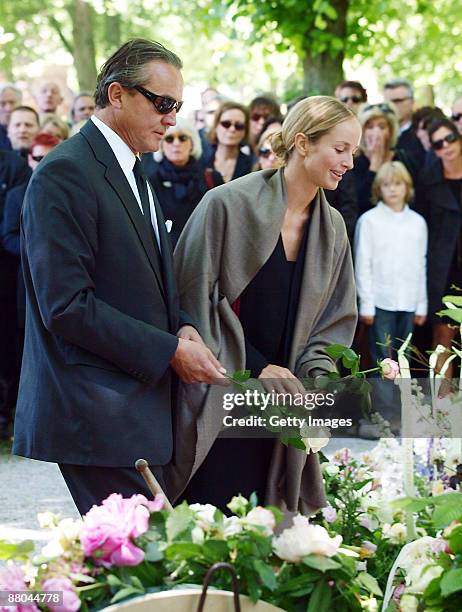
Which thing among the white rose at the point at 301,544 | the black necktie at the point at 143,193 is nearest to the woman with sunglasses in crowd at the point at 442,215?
the black necktie at the point at 143,193

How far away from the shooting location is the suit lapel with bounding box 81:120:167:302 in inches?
126

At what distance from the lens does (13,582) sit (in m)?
2.05

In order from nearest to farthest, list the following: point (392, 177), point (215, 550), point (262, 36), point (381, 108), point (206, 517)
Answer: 1. point (215, 550)
2. point (206, 517)
3. point (392, 177)
4. point (381, 108)
5. point (262, 36)

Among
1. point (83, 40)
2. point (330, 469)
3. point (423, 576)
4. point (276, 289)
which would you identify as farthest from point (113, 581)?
point (83, 40)

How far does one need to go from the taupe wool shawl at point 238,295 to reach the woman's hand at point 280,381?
0.29 feet

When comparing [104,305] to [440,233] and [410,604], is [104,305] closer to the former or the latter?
[410,604]

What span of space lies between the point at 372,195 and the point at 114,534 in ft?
20.6

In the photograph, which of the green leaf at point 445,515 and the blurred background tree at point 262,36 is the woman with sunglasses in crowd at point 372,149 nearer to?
the blurred background tree at point 262,36

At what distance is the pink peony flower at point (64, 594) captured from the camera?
202cm

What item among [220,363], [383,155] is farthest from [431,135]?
[220,363]

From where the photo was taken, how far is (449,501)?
7.98ft

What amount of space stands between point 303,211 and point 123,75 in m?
0.80

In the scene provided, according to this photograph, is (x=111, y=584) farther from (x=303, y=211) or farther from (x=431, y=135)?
(x=431, y=135)

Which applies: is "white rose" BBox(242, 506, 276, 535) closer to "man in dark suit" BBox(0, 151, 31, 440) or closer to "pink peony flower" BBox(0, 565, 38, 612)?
"pink peony flower" BBox(0, 565, 38, 612)
